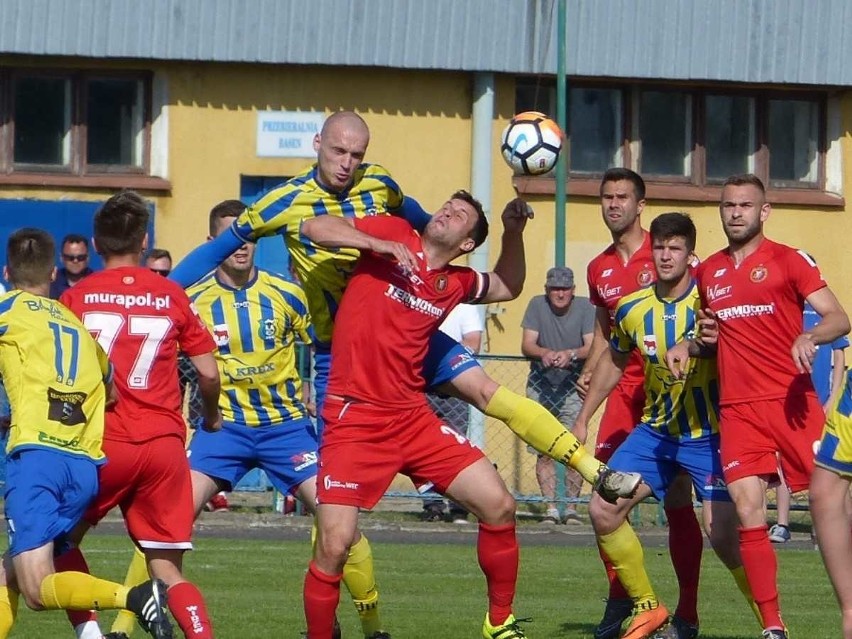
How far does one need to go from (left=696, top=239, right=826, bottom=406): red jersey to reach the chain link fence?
20.5 ft

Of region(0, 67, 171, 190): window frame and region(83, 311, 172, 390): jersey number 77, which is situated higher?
region(0, 67, 171, 190): window frame

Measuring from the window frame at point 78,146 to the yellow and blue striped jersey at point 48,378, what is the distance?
9.78 meters

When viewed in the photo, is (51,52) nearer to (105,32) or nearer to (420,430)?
(105,32)

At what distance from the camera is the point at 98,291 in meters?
7.80

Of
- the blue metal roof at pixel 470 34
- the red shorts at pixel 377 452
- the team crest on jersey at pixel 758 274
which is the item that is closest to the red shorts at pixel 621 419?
the team crest on jersey at pixel 758 274

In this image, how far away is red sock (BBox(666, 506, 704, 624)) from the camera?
929cm

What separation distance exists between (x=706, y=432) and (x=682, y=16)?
9.20 metres

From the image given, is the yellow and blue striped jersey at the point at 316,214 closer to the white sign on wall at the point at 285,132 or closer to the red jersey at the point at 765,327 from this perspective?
the red jersey at the point at 765,327

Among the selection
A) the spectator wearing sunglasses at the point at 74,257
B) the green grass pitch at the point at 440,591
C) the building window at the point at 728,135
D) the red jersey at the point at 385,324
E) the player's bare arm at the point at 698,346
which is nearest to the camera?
the red jersey at the point at 385,324

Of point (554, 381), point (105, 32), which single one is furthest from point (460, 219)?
point (105, 32)

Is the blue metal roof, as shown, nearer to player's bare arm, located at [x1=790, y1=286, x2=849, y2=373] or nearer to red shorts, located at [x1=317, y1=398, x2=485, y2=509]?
player's bare arm, located at [x1=790, y1=286, x2=849, y2=373]

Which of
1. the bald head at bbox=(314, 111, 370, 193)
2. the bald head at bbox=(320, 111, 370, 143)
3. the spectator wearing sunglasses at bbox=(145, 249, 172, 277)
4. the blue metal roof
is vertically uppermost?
the blue metal roof

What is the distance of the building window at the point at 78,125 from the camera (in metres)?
17.1

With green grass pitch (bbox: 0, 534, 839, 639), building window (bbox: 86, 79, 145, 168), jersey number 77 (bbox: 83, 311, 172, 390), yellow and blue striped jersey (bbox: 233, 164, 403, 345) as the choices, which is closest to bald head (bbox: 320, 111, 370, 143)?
yellow and blue striped jersey (bbox: 233, 164, 403, 345)
